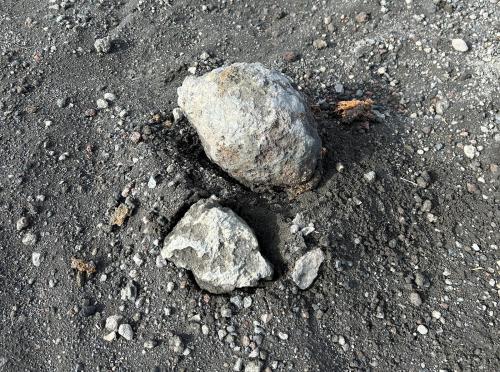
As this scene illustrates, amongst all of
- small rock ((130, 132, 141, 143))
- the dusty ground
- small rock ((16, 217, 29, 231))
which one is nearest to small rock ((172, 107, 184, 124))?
the dusty ground

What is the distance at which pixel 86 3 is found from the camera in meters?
4.71

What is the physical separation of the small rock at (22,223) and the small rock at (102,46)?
1.74m

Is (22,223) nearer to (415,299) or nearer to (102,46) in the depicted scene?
(102,46)

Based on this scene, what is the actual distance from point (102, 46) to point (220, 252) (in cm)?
242

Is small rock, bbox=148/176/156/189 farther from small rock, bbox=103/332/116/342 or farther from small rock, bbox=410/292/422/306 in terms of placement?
small rock, bbox=410/292/422/306

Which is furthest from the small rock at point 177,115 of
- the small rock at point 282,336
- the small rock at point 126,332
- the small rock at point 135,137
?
the small rock at point 282,336

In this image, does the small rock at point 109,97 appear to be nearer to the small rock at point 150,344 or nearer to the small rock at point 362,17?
the small rock at point 150,344

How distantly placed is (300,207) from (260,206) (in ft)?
0.84

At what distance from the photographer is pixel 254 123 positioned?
9.48 ft

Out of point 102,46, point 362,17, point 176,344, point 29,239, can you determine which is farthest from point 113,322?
point 362,17

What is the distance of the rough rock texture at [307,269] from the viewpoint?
300 centimetres

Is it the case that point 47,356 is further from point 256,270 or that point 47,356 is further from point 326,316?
point 326,316

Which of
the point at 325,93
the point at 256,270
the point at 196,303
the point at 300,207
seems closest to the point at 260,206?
the point at 300,207

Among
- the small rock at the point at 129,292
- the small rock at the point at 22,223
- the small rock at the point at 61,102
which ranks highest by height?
the small rock at the point at 61,102
